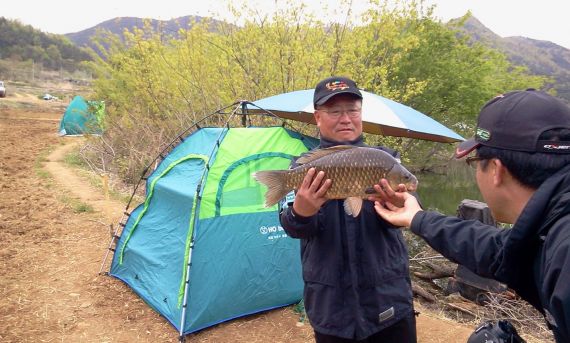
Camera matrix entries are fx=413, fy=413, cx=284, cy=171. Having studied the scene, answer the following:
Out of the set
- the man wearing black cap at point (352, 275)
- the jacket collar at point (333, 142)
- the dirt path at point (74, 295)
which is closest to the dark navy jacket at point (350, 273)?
the man wearing black cap at point (352, 275)

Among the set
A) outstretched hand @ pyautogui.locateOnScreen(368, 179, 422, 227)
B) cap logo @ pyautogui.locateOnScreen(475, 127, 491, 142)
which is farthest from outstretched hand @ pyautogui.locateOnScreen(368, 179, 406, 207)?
cap logo @ pyautogui.locateOnScreen(475, 127, 491, 142)

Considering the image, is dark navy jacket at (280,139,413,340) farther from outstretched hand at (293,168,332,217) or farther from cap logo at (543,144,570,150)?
cap logo at (543,144,570,150)

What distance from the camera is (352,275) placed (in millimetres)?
2238

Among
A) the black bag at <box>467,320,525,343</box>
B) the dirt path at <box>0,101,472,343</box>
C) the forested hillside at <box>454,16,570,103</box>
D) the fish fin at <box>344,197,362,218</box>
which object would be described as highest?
the forested hillside at <box>454,16,570,103</box>

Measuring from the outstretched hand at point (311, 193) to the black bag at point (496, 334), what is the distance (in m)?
0.90

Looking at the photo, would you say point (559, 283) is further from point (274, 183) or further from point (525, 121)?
point (274, 183)

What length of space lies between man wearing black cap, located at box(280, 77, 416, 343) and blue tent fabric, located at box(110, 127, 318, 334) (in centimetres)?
203

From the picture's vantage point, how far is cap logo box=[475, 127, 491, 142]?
135cm

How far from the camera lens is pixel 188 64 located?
10.5 m

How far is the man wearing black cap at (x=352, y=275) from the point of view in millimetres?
2217

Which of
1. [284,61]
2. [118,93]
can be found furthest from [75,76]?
[284,61]

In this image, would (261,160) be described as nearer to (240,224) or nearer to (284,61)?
(240,224)

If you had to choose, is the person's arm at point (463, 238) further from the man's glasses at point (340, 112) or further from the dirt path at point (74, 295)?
the dirt path at point (74, 295)

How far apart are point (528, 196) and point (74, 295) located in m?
5.28
